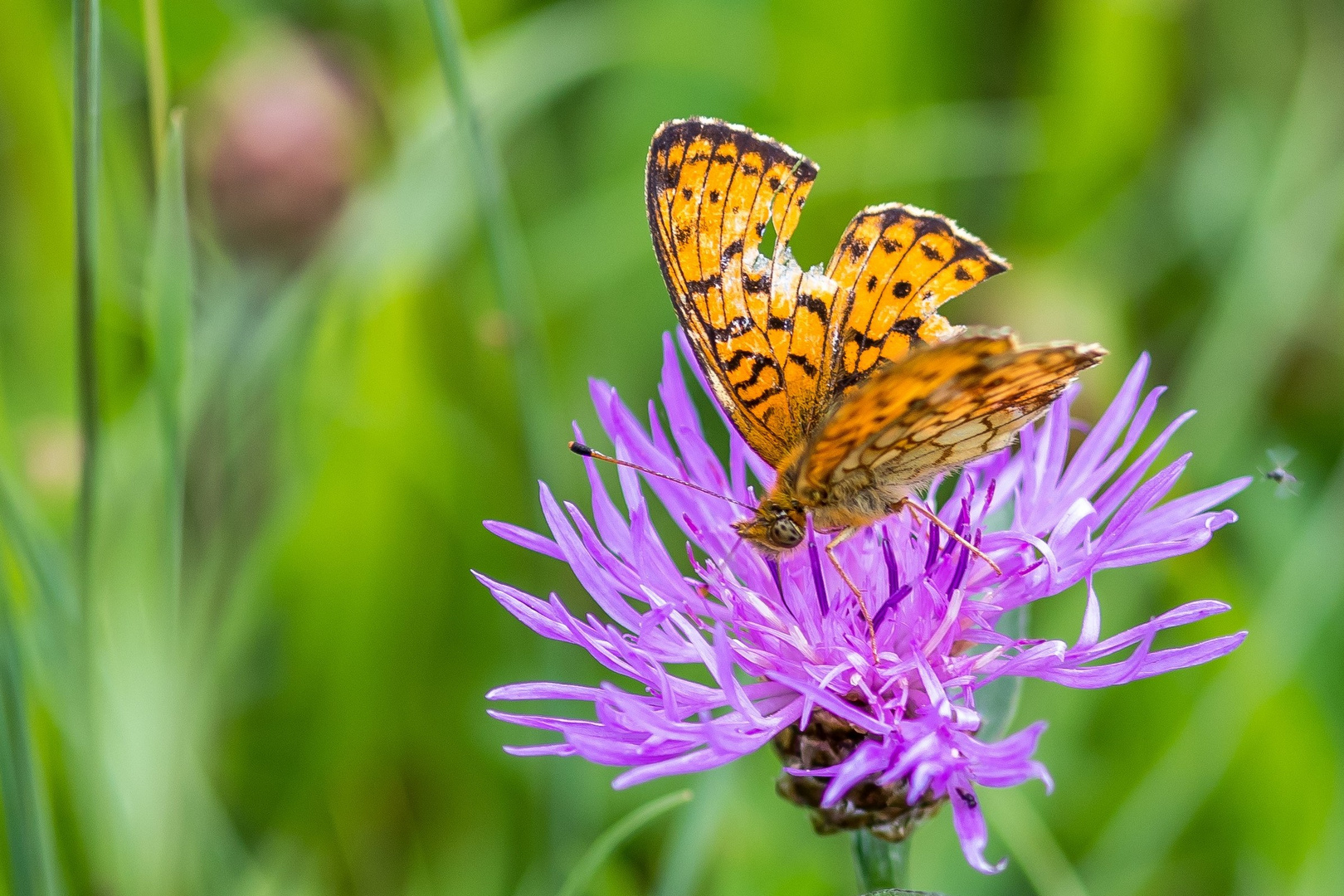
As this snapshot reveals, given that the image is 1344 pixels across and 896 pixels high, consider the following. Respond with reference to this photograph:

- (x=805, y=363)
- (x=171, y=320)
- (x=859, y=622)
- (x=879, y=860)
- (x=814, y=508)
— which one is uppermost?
(x=171, y=320)

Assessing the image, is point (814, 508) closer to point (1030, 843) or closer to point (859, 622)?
point (859, 622)

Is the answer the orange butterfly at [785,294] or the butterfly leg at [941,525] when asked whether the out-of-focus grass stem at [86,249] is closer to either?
the orange butterfly at [785,294]

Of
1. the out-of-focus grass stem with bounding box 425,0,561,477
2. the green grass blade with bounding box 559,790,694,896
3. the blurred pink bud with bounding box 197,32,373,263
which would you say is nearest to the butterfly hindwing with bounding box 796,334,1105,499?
the green grass blade with bounding box 559,790,694,896

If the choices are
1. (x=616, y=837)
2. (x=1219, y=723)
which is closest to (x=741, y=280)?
(x=616, y=837)

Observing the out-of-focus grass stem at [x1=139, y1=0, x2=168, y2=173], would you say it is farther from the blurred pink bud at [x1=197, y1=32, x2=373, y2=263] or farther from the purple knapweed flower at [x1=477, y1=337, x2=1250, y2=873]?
the blurred pink bud at [x1=197, y1=32, x2=373, y2=263]

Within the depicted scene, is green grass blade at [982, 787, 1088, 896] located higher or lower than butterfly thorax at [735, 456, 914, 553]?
lower

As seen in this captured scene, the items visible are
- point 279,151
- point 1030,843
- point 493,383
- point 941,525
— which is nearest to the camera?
point 941,525

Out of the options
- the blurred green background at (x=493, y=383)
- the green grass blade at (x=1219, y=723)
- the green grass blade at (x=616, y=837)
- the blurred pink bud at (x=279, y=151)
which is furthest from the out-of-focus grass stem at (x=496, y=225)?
the green grass blade at (x=1219, y=723)

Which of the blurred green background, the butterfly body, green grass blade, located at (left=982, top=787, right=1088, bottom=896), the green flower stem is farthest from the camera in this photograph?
the blurred green background
